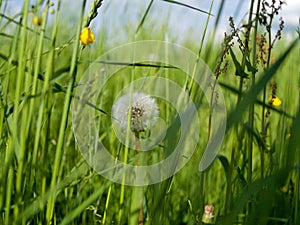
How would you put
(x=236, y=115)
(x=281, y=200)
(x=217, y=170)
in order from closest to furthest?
(x=236, y=115), (x=281, y=200), (x=217, y=170)

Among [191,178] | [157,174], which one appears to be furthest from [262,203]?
[191,178]

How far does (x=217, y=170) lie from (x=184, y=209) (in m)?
0.31

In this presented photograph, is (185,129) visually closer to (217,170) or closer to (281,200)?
(281,200)

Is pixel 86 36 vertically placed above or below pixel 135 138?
above

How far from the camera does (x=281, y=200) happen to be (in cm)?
125

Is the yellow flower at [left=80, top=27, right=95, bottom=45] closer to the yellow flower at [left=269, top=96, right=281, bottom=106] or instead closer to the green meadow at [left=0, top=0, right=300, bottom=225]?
the green meadow at [left=0, top=0, right=300, bottom=225]

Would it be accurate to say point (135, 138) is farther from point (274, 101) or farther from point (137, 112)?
point (274, 101)

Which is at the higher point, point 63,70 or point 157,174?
point 63,70

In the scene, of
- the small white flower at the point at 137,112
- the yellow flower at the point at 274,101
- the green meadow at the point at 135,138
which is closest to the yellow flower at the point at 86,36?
the green meadow at the point at 135,138

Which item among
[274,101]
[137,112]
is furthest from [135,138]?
[274,101]

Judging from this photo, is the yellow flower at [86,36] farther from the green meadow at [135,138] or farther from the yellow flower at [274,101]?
the yellow flower at [274,101]

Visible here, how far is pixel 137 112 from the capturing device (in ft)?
3.08

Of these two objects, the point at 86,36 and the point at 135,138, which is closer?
the point at 86,36

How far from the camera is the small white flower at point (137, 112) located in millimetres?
922
